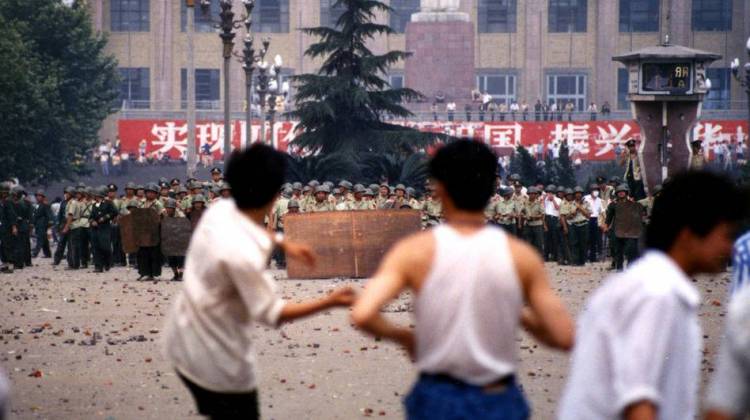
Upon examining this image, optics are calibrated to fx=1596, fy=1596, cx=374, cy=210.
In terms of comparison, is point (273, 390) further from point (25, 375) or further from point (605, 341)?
point (605, 341)

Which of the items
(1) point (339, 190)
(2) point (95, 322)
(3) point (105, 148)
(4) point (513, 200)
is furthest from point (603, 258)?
(3) point (105, 148)

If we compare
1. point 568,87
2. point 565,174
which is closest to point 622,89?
point 568,87

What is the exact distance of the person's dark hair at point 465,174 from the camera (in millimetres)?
4867

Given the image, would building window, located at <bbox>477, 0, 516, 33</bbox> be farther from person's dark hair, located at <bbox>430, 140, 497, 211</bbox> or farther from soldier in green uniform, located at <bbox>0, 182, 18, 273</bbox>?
person's dark hair, located at <bbox>430, 140, 497, 211</bbox>

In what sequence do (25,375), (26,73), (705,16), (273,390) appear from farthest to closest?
(705,16), (26,73), (25,375), (273,390)

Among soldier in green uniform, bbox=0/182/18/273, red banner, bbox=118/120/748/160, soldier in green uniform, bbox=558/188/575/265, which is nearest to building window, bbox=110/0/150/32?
red banner, bbox=118/120/748/160

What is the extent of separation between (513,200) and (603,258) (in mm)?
2149

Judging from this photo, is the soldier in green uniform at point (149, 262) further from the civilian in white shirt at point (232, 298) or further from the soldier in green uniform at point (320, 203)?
the civilian in white shirt at point (232, 298)

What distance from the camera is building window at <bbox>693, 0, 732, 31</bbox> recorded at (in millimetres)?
77500

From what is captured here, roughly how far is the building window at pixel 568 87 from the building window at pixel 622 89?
5.55ft

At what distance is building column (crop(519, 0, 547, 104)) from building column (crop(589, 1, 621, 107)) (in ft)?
8.72

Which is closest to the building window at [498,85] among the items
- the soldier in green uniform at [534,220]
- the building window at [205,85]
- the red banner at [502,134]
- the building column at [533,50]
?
the building column at [533,50]

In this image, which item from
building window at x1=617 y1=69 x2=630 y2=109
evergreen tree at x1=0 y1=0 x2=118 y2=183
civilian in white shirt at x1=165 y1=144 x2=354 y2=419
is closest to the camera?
civilian in white shirt at x1=165 y1=144 x2=354 y2=419

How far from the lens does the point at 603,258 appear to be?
32031 mm
